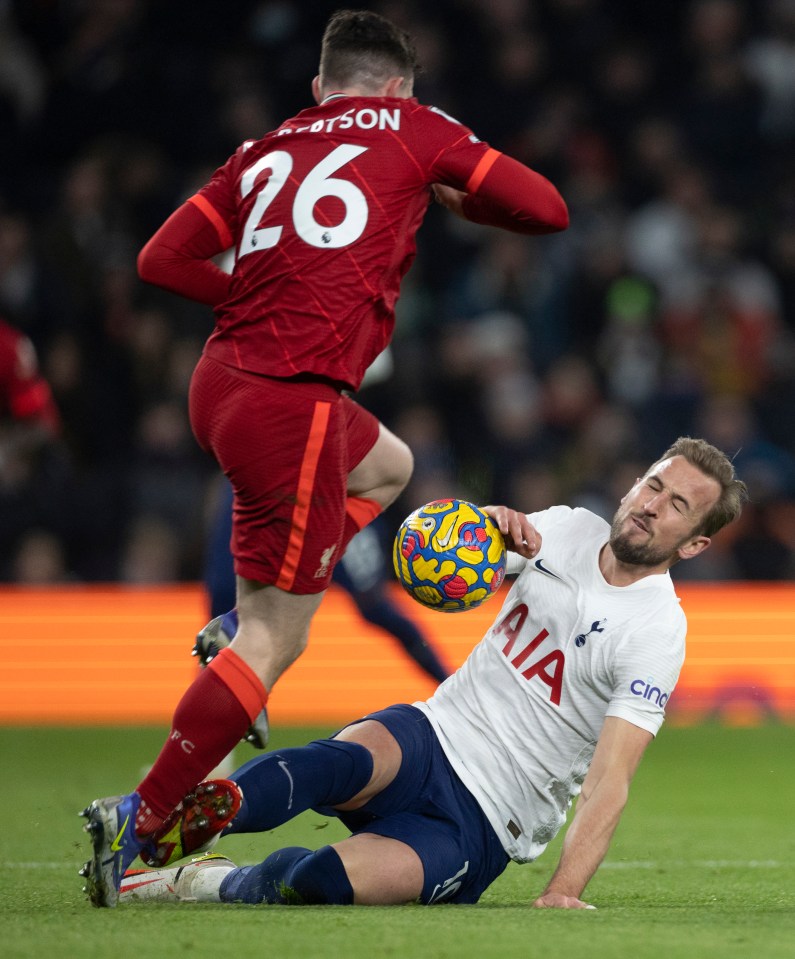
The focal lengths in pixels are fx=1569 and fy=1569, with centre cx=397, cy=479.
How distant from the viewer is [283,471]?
Answer: 12.7ft

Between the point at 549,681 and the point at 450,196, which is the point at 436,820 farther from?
the point at 450,196

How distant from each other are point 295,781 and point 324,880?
252 millimetres

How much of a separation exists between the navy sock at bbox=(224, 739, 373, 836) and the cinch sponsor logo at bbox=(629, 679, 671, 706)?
0.69 m

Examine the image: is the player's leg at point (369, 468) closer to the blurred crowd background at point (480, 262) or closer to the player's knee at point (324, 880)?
the player's knee at point (324, 880)

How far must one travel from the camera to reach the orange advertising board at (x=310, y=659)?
9148mm

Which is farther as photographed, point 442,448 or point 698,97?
point 698,97

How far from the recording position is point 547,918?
11.5ft

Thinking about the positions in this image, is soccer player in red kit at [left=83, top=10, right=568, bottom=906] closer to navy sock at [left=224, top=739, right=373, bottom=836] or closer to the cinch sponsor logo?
navy sock at [left=224, top=739, right=373, bottom=836]

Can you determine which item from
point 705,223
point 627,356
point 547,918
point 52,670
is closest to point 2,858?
point 547,918

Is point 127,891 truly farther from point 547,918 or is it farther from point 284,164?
point 284,164

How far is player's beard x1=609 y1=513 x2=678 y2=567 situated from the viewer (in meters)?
4.05

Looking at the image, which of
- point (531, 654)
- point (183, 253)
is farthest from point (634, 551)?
point (183, 253)

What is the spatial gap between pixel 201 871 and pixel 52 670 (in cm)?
546

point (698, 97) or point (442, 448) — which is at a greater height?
point (698, 97)
